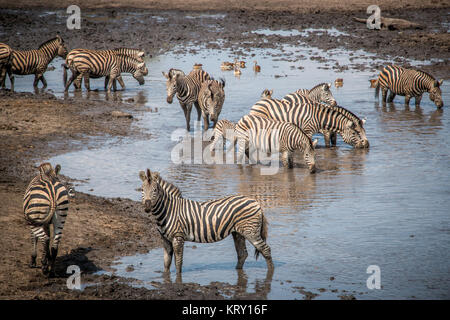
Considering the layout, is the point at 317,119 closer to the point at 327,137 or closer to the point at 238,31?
the point at 327,137

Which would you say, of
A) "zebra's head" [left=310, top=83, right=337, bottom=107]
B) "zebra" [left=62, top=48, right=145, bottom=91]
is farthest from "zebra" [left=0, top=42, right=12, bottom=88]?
"zebra's head" [left=310, top=83, right=337, bottom=107]

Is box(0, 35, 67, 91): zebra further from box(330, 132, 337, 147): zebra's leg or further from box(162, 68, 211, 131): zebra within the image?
box(330, 132, 337, 147): zebra's leg

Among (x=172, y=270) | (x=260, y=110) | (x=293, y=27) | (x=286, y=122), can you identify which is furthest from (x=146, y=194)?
(x=293, y=27)

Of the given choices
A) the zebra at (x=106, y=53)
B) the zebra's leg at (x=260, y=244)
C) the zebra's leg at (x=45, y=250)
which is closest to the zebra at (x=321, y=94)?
the zebra at (x=106, y=53)

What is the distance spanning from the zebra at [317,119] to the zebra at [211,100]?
1.40m

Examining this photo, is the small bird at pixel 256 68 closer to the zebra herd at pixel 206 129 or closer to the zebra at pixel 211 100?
the zebra herd at pixel 206 129

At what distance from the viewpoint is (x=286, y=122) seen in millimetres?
14508

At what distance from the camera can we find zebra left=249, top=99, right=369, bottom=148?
619 inches

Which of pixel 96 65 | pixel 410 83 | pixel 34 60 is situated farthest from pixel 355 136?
pixel 34 60

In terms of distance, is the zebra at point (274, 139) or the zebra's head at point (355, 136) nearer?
the zebra at point (274, 139)

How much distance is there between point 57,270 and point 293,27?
88.3 ft

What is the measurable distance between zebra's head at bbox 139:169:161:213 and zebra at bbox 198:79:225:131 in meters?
8.83

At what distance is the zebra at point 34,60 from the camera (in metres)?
20.8

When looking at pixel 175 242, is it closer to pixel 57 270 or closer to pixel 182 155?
pixel 57 270
